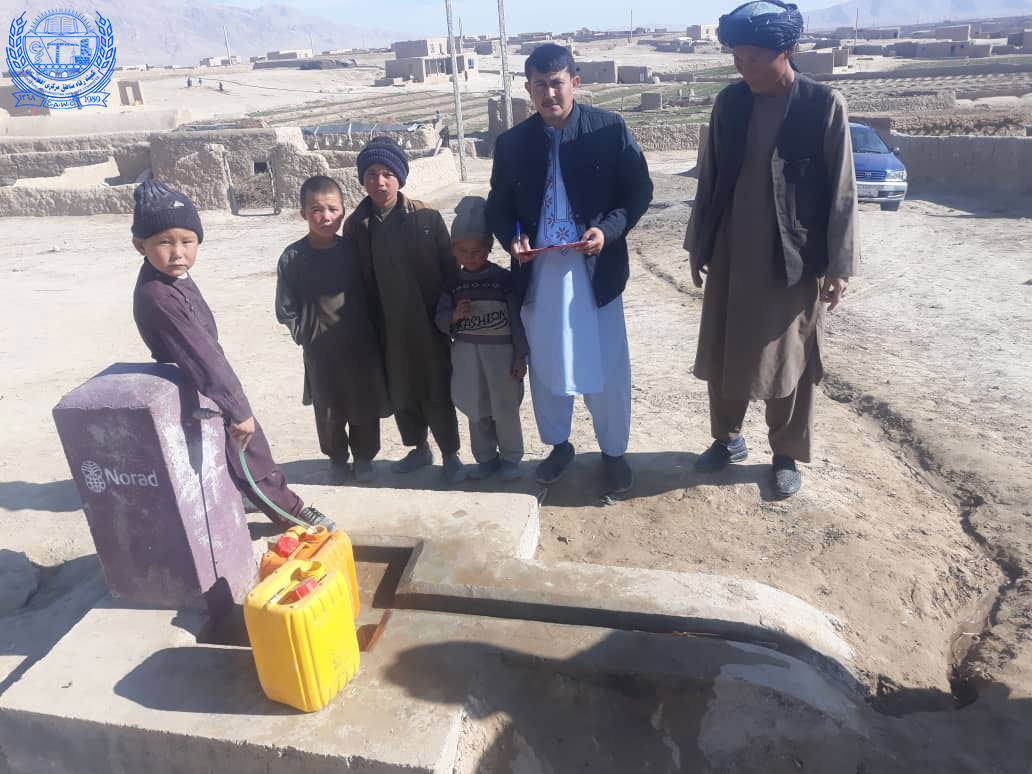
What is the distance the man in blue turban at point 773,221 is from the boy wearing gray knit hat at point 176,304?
1997 mm

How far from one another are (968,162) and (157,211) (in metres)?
12.2

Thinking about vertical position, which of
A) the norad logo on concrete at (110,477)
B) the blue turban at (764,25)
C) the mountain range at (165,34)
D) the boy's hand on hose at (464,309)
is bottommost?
the norad logo on concrete at (110,477)

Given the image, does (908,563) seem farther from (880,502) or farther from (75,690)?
(75,690)

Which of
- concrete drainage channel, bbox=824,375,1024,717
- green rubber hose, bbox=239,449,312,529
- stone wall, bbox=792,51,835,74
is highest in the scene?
stone wall, bbox=792,51,835,74

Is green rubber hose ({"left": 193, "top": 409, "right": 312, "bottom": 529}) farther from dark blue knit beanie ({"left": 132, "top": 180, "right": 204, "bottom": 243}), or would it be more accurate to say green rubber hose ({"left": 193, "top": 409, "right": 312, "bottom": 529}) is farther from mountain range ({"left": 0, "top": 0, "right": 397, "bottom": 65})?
mountain range ({"left": 0, "top": 0, "right": 397, "bottom": 65})

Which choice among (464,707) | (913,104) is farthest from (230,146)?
(913,104)

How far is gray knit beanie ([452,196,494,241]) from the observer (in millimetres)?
3479

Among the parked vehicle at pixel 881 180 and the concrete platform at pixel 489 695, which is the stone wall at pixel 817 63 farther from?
the concrete platform at pixel 489 695

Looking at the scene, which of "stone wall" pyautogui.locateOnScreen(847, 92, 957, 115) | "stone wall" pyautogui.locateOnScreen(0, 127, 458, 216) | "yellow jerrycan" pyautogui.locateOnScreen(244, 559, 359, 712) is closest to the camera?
"yellow jerrycan" pyautogui.locateOnScreen(244, 559, 359, 712)

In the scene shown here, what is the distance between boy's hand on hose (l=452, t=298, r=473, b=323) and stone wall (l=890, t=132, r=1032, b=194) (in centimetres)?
1009

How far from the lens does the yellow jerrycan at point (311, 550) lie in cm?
254

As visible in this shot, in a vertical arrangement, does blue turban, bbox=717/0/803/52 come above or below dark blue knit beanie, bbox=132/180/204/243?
above

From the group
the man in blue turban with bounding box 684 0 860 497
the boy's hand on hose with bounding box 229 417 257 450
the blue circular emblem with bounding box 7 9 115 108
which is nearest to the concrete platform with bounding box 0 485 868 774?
the boy's hand on hose with bounding box 229 417 257 450

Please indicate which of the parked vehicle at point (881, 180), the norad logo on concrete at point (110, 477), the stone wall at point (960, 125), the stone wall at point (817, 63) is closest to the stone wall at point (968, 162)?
the parked vehicle at point (881, 180)
